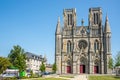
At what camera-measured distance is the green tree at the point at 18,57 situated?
208 ft

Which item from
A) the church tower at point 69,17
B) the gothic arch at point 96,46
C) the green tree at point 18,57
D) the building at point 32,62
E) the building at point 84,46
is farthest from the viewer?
the building at point 32,62

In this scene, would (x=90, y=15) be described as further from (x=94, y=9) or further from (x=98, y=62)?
(x=98, y=62)

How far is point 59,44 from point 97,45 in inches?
549

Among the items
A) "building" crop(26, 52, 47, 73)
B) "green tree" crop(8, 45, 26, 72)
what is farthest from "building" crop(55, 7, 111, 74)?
"green tree" crop(8, 45, 26, 72)

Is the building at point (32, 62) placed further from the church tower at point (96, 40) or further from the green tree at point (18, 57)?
the green tree at point (18, 57)

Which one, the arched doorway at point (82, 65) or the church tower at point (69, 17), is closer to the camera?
the arched doorway at point (82, 65)

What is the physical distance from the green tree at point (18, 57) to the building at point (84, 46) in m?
32.7

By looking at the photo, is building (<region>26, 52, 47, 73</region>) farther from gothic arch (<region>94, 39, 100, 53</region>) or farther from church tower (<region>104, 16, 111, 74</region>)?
church tower (<region>104, 16, 111, 74</region>)

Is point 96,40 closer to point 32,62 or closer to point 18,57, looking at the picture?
point 32,62

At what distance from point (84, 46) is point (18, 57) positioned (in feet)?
131

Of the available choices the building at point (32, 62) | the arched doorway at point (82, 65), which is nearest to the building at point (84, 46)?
the arched doorway at point (82, 65)

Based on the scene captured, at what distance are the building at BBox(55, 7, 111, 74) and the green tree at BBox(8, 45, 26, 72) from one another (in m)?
32.7

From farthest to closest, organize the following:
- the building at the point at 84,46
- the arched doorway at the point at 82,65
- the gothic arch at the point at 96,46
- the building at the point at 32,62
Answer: the building at the point at 32,62
the arched doorway at the point at 82,65
the gothic arch at the point at 96,46
the building at the point at 84,46

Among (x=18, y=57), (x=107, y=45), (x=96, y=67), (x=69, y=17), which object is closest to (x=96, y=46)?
(x=107, y=45)
